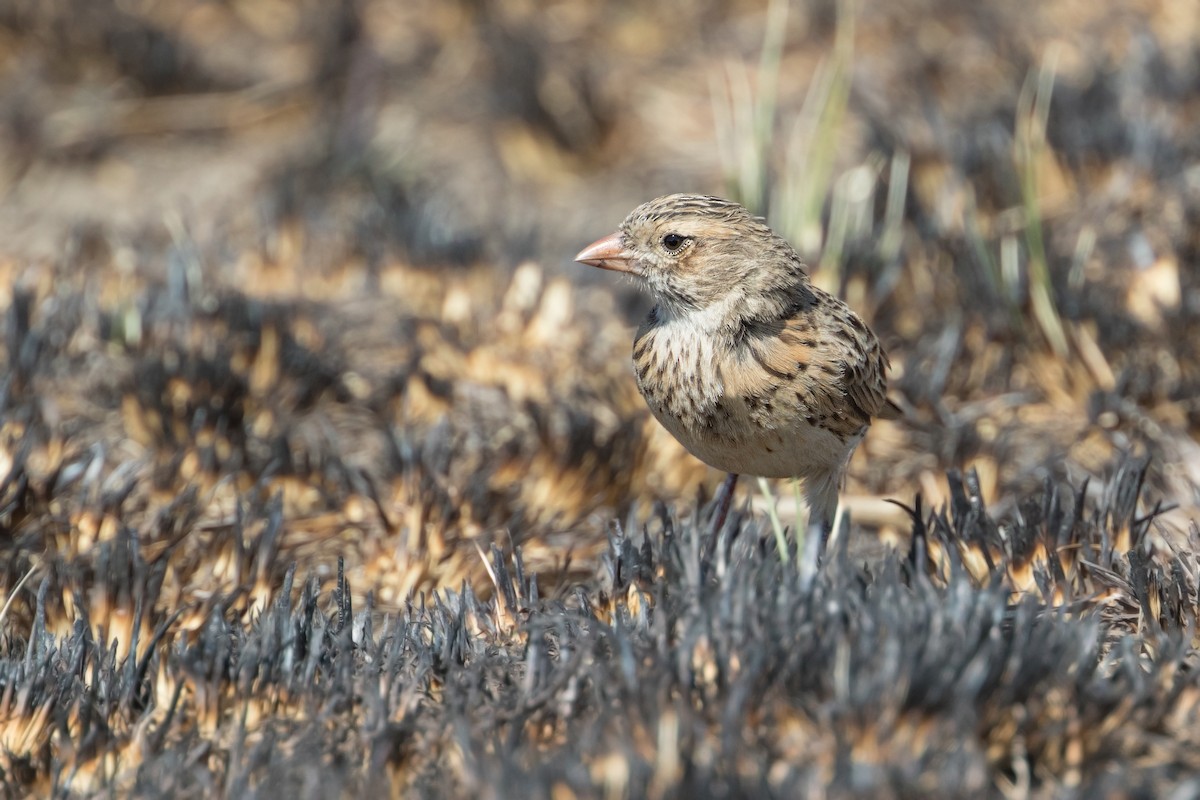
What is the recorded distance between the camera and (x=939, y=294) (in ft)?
21.3

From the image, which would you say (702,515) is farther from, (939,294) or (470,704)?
(939,294)

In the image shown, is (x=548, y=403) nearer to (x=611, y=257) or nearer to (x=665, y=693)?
(x=611, y=257)

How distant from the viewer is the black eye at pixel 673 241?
13.9 feet

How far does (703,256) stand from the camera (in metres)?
4.21

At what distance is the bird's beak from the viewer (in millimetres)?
4273

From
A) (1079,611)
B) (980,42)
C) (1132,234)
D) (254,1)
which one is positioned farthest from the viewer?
(254,1)

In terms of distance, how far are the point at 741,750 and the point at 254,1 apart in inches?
346

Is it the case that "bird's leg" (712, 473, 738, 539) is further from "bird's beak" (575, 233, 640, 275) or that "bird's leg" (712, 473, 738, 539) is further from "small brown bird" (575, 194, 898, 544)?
"bird's beak" (575, 233, 640, 275)

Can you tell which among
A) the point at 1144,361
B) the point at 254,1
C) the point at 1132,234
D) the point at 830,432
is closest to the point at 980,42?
the point at 1132,234

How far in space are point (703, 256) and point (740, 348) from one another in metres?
0.33

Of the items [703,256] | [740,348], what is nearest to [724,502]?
[740,348]

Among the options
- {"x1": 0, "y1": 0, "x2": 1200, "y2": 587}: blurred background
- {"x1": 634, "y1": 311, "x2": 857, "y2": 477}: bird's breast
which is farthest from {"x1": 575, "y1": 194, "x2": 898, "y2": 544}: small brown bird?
{"x1": 0, "y1": 0, "x2": 1200, "y2": 587}: blurred background

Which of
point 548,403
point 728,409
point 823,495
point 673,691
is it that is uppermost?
point 728,409

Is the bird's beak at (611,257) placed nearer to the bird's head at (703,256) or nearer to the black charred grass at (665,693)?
the bird's head at (703,256)
